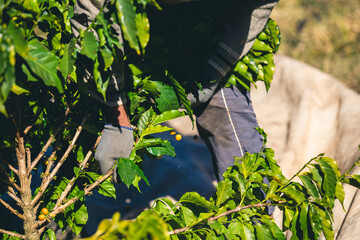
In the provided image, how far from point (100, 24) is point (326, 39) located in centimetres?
535

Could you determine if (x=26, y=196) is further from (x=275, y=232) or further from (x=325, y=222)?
(x=325, y=222)

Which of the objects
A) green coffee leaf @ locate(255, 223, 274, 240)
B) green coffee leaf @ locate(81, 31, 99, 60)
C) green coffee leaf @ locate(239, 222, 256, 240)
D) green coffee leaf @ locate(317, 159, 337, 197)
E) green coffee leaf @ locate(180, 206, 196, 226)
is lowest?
green coffee leaf @ locate(180, 206, 196, 226)

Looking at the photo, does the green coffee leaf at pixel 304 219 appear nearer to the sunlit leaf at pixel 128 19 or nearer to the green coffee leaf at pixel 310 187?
the green coffee leaf at pixel 310 187

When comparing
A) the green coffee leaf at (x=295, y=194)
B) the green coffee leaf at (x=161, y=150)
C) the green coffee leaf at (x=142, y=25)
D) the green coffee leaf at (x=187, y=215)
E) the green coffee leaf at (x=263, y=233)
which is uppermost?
the green coffee leaf at (x=142, y=25)

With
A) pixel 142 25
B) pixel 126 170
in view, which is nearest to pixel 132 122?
pixel 126 170

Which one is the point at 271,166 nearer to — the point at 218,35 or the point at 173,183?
the point at 218,35

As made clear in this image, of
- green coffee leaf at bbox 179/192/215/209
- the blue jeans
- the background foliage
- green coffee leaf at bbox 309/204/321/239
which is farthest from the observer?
the background foliage

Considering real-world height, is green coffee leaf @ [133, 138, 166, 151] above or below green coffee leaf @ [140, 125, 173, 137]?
below

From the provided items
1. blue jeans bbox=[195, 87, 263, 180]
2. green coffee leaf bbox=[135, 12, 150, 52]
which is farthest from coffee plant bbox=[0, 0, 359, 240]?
blue jeans bbox=[195, 87, 263, 180]

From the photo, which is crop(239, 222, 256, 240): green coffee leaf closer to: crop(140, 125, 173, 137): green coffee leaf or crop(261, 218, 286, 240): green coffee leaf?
crop(261, 218, 286, 240): green coffee leaf

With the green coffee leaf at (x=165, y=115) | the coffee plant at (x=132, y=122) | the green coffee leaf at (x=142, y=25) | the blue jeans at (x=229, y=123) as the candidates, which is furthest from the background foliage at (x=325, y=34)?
the green coffee leaf at (x=142, y=25)

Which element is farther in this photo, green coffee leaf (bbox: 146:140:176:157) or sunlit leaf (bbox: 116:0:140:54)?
green coffee leaf (bbox: 146:140:176:157)

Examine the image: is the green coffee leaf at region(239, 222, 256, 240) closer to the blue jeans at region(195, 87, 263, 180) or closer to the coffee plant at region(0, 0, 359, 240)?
the coffee plant at region(0, 0, 359, 240)

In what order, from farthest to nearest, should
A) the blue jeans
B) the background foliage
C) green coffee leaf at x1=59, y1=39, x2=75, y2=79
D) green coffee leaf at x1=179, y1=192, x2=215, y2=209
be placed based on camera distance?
the background foliage
the blue jeans
green coffee leaf at x1=179, y1=192, x2=215, y2=209
green coffee leaf at x1=59, y1=39, x2=75, y2=79
